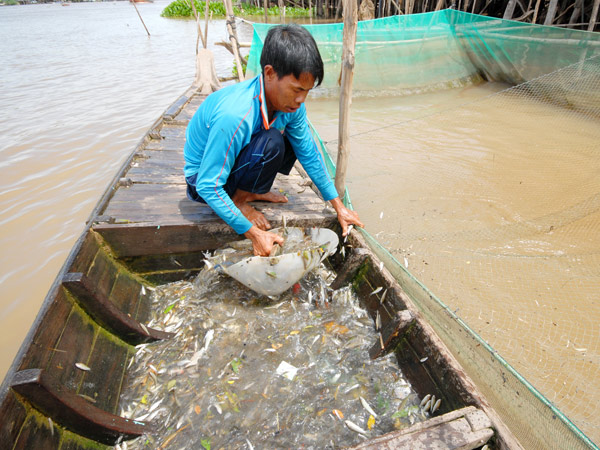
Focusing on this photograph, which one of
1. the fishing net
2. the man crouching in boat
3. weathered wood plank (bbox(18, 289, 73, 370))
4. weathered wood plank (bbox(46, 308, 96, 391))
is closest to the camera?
weathered wood plank (bbox(18, 289, 73, 370))

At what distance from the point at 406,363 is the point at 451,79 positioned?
9.05 metres

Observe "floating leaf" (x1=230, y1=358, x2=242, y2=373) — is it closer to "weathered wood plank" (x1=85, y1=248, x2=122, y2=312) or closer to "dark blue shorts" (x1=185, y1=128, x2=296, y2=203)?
"weathered wood plank" (x1=85, y1=248, x2=122, y2=312)

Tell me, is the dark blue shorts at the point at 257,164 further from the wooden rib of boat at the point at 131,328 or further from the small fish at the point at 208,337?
the small fish at the point at 208,337

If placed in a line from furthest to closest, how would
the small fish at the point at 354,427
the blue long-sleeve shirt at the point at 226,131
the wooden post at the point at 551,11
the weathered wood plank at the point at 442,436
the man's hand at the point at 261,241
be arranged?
the wooden post at the point at 551,11
the man's hand at the point at 261,241
the blue long-sleeve shirt at the point at 226,131
the small fish at the point at 354,427
the weathered wood plank at the point at 442,436

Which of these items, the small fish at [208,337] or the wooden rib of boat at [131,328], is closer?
the wooden rib of boat at [131,328]

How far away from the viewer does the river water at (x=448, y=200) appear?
2.80 metres

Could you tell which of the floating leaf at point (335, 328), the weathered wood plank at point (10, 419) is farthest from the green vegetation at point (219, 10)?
the weathered wood plank at point (10, 419)

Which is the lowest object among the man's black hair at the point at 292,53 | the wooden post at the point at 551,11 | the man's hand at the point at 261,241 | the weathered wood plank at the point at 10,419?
the weathered wood plank at the point at 10,419

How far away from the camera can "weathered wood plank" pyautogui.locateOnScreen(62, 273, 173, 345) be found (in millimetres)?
1980

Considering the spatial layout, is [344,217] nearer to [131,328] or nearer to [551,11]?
[131,328]

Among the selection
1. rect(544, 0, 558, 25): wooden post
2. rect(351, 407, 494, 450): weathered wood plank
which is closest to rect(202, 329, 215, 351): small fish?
rect(351, 407, 494, 450): weathered wood plank

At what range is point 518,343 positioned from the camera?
2.64 meters

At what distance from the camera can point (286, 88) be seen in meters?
2.04

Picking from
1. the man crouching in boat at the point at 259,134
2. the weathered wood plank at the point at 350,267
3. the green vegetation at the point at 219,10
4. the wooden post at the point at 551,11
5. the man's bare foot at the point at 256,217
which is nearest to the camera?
the man crouching in boat at the point at 259,134
